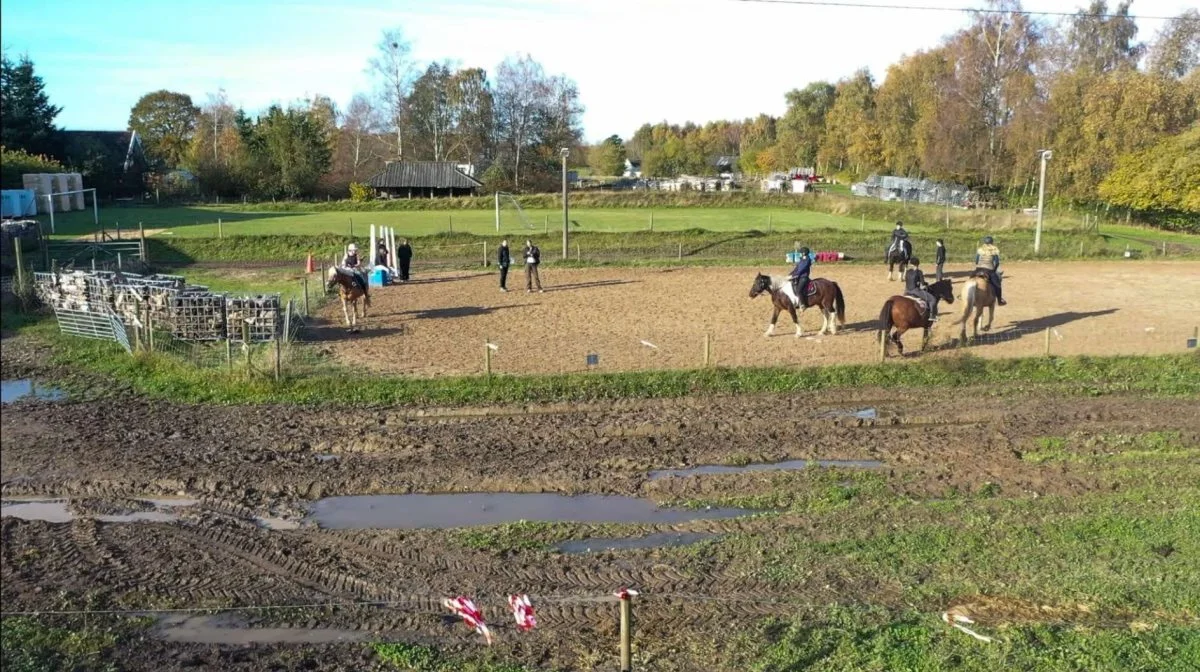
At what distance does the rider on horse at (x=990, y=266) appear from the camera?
20688 mm

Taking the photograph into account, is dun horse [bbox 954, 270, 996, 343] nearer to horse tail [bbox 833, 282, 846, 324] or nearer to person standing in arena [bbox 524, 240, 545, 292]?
horse tail [bbox 833, 282, 846, 324]

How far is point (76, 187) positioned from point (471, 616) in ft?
162

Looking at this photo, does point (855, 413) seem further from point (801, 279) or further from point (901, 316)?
point (801, 279)

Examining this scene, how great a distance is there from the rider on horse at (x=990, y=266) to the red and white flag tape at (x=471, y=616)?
16.1 m

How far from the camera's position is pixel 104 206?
5297 centimetres

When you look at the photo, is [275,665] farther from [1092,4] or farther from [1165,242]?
[1092,4]

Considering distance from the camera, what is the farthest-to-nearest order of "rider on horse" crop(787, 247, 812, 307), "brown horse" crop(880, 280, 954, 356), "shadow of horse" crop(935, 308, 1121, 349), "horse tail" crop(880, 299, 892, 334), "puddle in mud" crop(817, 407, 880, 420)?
1. "shadow of horse" crop(935, 308, 1121, 349)
2. "rider on horse" crop(787, 247, 812, 307)
3. "brown horse" crop(880, 280, 954, 356)
4. "horse tail" crop(880, 299, 892, 334)
5. "puddle in mud" crop(817, 407, 880, 420)

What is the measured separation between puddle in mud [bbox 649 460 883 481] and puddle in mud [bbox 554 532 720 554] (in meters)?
2.21

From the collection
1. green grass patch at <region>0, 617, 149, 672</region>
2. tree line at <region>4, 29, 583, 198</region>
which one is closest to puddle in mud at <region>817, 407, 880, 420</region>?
green grass patch at <region>0, 617, 149, 672</region>

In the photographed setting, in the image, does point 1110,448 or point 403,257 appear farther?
point 403,257

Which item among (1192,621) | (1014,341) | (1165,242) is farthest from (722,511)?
(1165,242)

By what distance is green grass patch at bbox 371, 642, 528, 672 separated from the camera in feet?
24.6

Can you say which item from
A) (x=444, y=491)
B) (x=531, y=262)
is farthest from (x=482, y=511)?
(x=531, y=262)

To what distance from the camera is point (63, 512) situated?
11.3m
